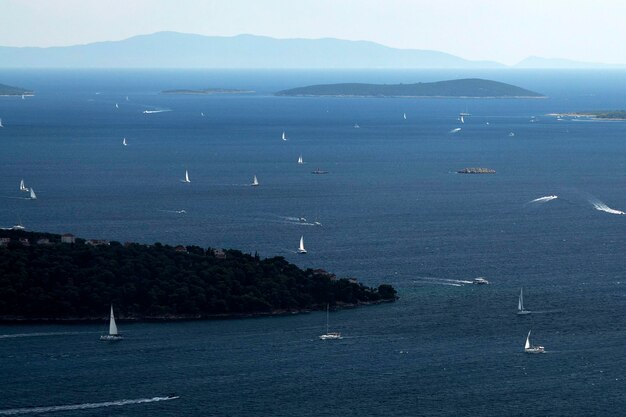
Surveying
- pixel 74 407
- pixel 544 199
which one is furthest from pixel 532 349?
pixel 544 199

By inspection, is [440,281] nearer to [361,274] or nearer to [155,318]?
[361,274]

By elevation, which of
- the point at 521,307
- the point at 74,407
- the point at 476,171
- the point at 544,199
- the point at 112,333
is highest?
the point at 521,307

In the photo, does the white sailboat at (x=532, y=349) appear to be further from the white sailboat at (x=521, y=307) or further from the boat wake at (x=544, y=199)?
the boat wake at (x=544, y=199)

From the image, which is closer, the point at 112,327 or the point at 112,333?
the point at 112,333

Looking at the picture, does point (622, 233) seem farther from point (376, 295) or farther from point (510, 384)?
point (510, 384)

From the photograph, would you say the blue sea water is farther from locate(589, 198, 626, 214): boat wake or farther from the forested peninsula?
the forested peninsula

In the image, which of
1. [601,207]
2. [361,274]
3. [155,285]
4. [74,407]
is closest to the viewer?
[74,407]

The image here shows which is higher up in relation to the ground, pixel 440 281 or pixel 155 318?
pixel 440 281
